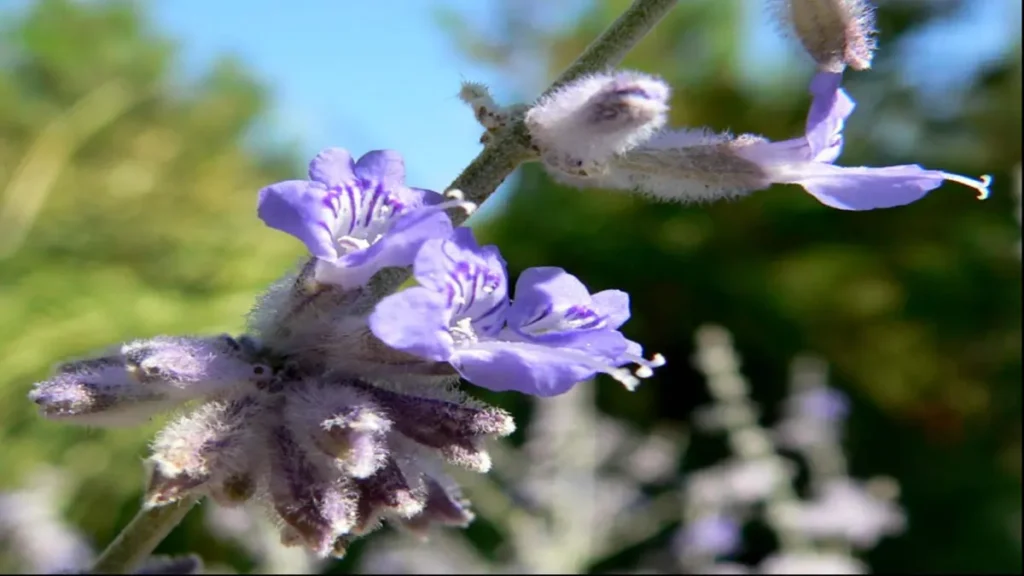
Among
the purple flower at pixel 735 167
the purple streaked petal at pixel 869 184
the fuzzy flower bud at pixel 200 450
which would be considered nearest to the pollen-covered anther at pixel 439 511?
the fuzzy flower bud at pixel 200 450

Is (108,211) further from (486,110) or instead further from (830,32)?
(830,32)

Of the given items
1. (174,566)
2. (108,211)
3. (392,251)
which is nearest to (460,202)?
(392,251)

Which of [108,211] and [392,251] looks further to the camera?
[108,211]

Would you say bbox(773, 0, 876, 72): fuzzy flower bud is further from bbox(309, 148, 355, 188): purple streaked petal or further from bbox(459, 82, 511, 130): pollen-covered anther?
bbox(309, 148, 355, 188): purple streaked petal

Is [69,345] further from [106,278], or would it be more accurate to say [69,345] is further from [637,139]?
[637,139]

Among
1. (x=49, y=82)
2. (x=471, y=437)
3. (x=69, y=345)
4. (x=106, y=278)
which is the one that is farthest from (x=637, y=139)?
(x=49, y=82)

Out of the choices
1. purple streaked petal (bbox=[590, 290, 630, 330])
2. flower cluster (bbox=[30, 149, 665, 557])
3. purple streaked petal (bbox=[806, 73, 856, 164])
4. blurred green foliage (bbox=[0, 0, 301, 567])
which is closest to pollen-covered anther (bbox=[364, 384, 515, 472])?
flower cluster (bbox=[30, 149, 665, 557])
